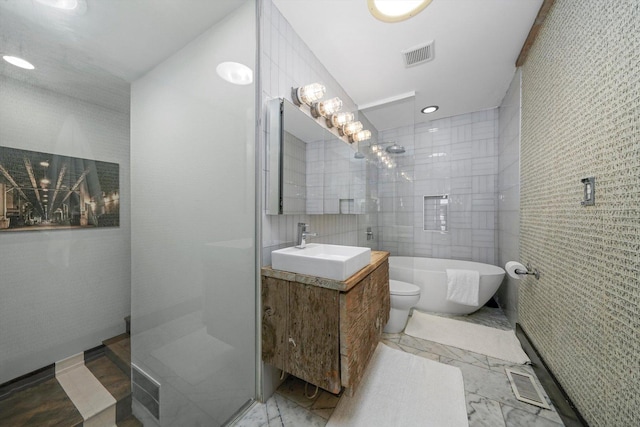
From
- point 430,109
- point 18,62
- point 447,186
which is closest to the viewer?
point 18,62

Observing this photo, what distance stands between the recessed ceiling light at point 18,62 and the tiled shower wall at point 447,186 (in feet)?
9.55

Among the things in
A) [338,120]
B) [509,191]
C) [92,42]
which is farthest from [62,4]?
[509,191]

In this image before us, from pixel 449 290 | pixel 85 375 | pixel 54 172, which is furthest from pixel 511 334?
pixel 54 172

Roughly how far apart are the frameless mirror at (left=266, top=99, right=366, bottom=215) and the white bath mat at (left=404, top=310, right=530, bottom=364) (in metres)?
1.42

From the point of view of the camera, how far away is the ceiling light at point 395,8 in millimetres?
1509

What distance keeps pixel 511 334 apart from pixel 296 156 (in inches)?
105

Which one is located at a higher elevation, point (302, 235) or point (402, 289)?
point (302, 235)

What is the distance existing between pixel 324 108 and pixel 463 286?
235cm

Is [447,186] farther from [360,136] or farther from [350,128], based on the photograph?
[350,128]

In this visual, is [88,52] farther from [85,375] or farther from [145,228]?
[85,375]

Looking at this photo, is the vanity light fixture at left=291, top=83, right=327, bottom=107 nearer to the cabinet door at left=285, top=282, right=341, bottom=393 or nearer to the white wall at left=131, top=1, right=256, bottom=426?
the white wall at left=131, top=1, right=256, bottom=426

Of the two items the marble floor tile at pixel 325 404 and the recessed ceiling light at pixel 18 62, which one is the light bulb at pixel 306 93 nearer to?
the recessed ceiling light at pixel 18 62

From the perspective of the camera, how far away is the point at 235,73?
1.41 metres

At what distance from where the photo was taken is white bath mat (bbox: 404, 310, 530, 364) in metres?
1.93
